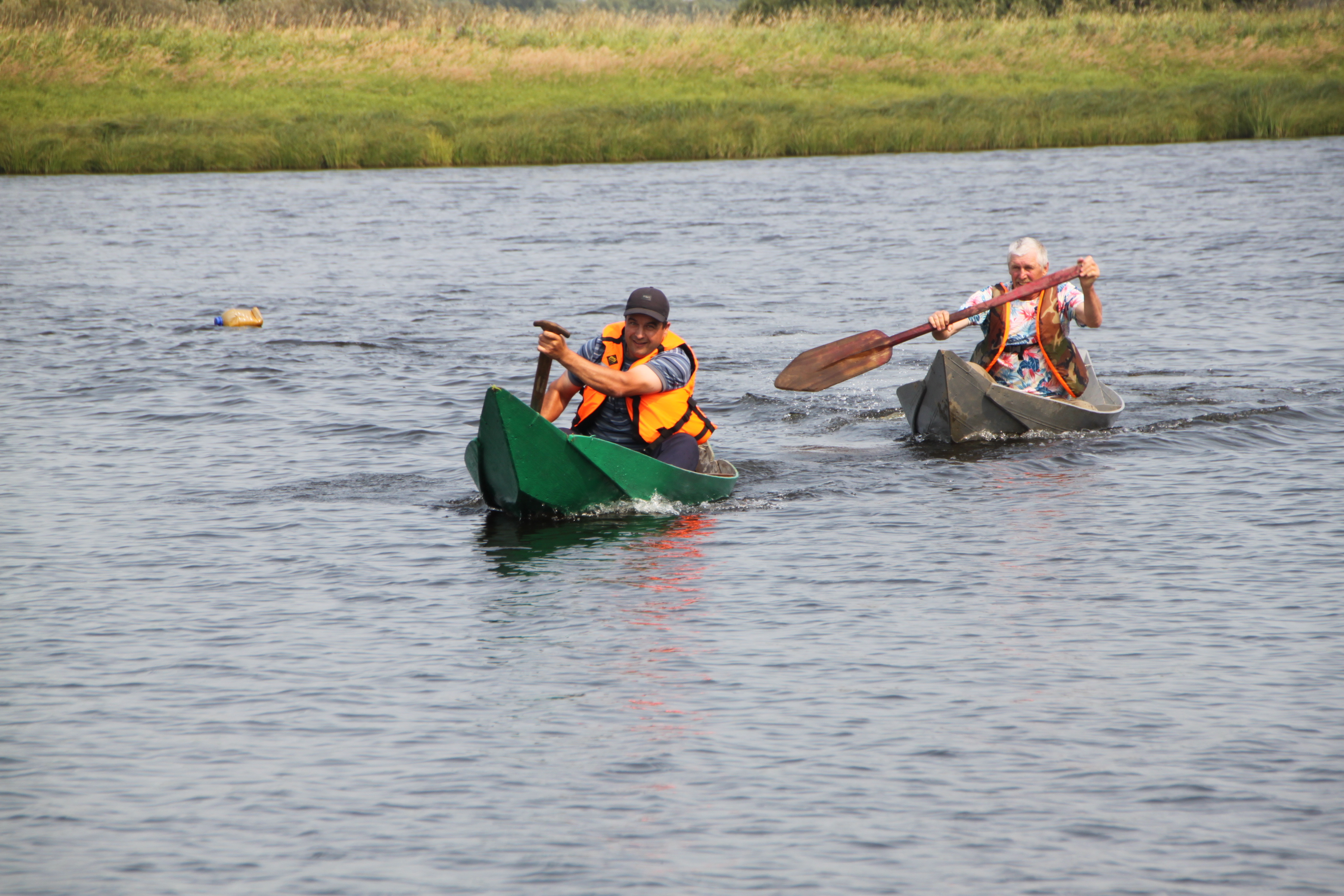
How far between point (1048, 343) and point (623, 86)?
938 inches

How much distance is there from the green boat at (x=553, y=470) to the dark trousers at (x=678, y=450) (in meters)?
0.10

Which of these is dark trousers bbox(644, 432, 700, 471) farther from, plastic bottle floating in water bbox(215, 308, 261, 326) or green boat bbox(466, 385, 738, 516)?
plastic bottle floating in water bbox(215, 308, 261, 326)

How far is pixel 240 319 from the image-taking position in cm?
1606

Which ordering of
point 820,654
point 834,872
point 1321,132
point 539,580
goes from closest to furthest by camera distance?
point 834,872 → point 820,654 → point 539,580 → point 1321,132

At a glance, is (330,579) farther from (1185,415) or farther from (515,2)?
(515,2)

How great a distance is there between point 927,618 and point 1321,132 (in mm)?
26083

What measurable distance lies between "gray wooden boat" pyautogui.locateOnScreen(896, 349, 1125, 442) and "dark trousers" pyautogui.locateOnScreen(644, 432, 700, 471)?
191 centimetres

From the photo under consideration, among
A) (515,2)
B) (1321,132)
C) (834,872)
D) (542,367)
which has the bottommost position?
(834,872)

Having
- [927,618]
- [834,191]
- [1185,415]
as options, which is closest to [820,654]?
[927,618]

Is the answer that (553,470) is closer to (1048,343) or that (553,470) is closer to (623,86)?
(1048,343)

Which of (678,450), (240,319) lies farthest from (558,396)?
(240,319)

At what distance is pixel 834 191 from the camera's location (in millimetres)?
26234

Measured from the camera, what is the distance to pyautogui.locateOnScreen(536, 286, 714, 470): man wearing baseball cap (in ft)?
27.6

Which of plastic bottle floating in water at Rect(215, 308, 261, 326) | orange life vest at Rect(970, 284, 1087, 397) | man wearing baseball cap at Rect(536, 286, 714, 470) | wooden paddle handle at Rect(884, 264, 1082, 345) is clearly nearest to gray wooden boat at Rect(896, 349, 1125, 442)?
orange life vest at Rect(970, 284, 1087, 397)
